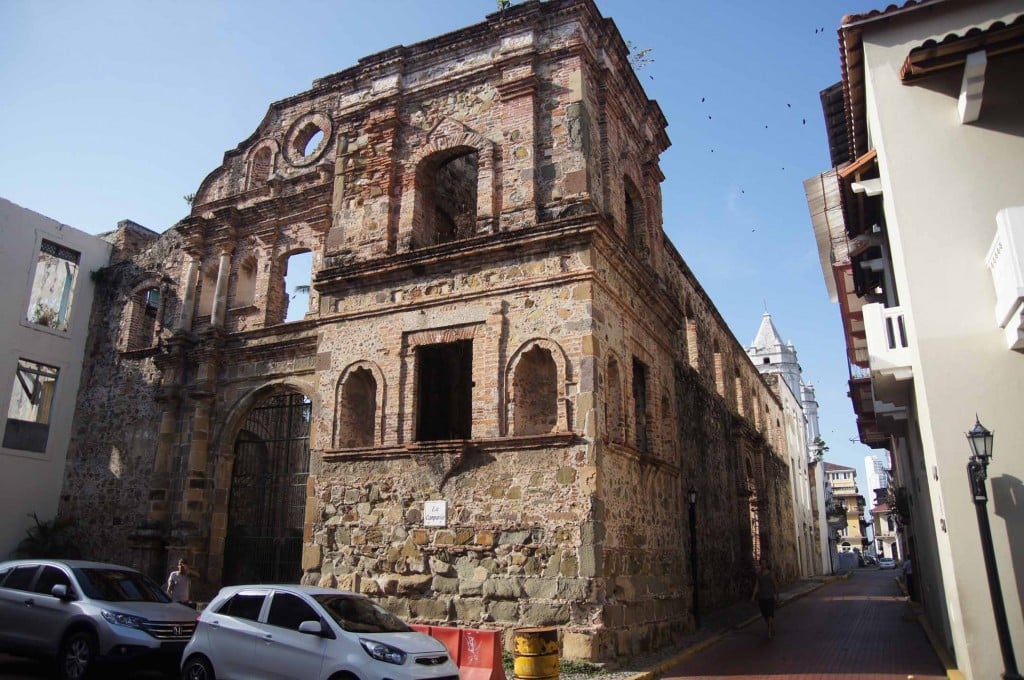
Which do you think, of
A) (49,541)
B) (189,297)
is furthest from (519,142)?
(49,541)

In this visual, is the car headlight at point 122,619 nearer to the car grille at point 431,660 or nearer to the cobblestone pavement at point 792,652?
the cobblestone pavement at point 792,652

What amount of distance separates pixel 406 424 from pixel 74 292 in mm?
14085

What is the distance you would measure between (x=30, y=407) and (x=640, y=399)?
16.4m

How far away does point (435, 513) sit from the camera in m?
11.5

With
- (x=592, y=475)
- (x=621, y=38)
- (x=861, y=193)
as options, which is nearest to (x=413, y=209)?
(x=621, y=38)

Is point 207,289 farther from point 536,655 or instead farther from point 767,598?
point 767,598

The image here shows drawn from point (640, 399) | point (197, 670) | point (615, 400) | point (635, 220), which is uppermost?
point (635, 220)

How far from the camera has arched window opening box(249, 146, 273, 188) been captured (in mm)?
19166

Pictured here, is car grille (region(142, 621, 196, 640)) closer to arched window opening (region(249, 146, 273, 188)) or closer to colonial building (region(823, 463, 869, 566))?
arched window opening (region(249, 146, 273, 188))

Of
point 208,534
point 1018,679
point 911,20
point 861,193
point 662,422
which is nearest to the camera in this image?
point 1018,679

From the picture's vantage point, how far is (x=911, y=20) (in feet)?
32.5

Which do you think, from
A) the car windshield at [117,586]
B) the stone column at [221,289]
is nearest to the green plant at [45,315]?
the stone column at [221,289]

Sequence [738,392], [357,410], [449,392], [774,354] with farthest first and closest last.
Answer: [774,354]
[738,392]
[449,392]
[357,410]

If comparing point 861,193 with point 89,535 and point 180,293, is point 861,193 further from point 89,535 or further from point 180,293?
point 89,535
